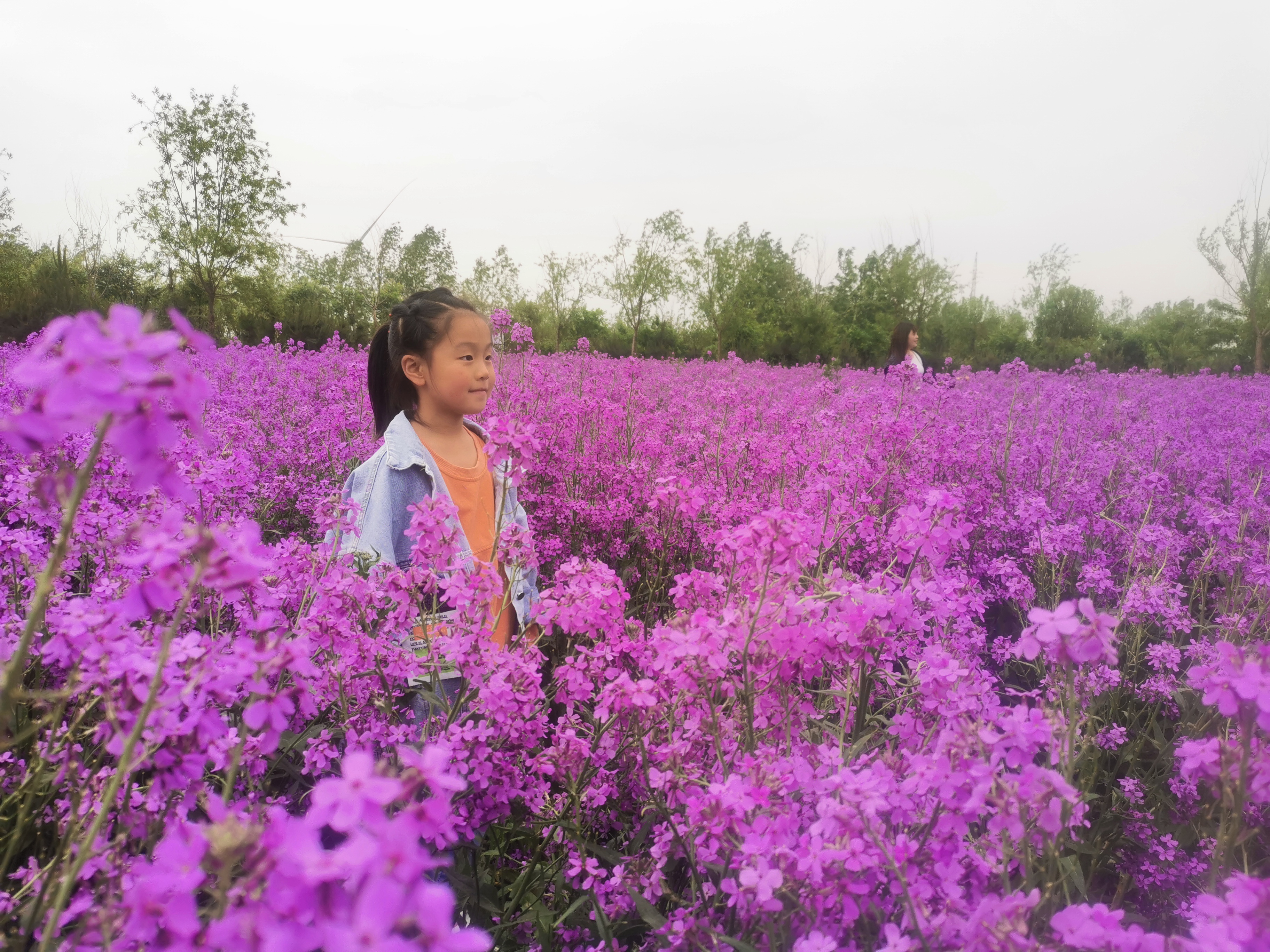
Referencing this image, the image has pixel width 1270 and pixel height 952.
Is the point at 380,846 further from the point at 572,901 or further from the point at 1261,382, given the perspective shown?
the point at 1261,382

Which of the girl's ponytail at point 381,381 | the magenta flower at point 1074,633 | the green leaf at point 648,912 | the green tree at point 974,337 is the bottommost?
the green leaf at point 648,912

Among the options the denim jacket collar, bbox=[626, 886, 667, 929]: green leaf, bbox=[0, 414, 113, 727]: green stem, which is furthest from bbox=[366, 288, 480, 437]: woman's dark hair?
bbox=[0, 414, 113, 727]: green stem

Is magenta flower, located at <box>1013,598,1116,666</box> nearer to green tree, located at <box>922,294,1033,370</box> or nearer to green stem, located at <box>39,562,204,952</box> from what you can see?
green stem, located at <box>39,562,204,952</box>

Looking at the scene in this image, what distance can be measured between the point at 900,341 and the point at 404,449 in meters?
9.67

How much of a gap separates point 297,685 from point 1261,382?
736 inches

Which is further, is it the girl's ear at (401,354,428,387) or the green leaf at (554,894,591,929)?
the girl's ear at (401,354,428,387)

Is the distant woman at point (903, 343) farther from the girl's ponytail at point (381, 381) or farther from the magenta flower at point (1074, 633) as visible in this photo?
the magenta flower at point (1074, 633)

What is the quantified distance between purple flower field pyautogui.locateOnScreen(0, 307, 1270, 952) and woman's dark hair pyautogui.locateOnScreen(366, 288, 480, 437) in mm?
702

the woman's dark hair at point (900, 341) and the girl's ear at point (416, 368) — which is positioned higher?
the woman's dark hair at point (900, 341)

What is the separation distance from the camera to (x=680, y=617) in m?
1.66

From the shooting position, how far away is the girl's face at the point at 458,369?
3105mm

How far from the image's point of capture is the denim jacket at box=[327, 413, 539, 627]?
280 cm

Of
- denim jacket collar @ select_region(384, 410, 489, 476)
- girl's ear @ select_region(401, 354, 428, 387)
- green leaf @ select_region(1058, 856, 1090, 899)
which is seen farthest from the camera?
girl's ear @ select_region(401, 354, 428, 387)

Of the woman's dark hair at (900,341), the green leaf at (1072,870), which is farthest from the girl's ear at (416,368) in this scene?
the woman's dark hair at (900,341)
